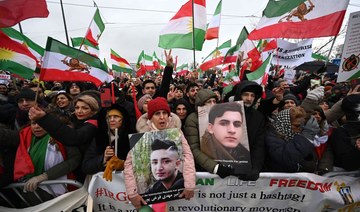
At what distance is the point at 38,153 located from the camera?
2.68m

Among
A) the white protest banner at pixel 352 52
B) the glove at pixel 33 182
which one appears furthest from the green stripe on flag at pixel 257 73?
the glove at pixel 33 182

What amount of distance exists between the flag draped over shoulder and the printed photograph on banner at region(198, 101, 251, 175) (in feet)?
8.32

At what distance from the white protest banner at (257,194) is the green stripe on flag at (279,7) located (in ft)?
8.91

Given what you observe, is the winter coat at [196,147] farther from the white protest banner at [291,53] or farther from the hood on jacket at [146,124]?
the white protest banner at [291,53]

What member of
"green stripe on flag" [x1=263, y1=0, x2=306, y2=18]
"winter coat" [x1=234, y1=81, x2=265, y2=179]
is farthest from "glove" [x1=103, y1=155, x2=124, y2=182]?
"green stripe on flag" [x1=263, y1=0, x2=306, y2=18]

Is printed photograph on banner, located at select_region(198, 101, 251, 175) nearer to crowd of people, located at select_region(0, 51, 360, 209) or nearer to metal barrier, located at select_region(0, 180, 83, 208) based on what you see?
crowd of people, located at select_region(0, 51, 360, 209)

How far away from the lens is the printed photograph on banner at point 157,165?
2.30 m

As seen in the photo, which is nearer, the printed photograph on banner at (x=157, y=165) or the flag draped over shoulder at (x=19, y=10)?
the printed photograph on banner at (x=157, y=165)

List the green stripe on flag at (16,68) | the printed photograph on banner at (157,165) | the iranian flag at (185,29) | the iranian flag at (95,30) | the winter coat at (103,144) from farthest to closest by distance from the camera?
the iranian flag at (95,30)
the iranian flag at (185,29)
the green stripe on flag at (16,68)
the winter coat at (103,144)
the printed photograph on banner at (157,165)

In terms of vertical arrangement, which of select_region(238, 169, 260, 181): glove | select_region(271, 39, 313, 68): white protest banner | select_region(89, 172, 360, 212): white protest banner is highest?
select_region(271, 39, 313, 68): white protest banner

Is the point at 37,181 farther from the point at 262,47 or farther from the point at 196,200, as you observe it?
the point at 262,47

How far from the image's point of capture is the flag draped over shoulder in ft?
9.60

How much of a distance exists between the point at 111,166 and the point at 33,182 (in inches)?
34.8

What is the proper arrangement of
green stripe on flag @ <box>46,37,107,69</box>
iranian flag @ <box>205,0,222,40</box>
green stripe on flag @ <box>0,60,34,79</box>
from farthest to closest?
iranian flag @ <box>205,0,222,40</box> → green stripe on flag @ <box>0,60,34,79</box> → green stripe on flag @ <box>46,37,107,69</box>
